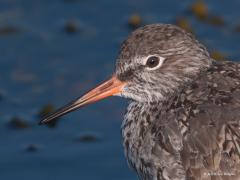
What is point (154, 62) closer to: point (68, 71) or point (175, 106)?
point (175, 106)

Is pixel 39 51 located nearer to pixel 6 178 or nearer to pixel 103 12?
Answer: pixel 103 12

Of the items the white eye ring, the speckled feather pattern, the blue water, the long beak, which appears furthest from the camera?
the blue water

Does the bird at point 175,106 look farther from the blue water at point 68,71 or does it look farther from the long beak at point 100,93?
the blue water at point 68,71

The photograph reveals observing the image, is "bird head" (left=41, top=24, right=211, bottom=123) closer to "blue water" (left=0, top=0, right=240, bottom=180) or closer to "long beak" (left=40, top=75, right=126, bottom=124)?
"long beak" (left=40, top=75, right=126, bottom=124)

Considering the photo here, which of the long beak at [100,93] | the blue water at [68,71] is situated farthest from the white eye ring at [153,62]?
the blue water at [68,71]

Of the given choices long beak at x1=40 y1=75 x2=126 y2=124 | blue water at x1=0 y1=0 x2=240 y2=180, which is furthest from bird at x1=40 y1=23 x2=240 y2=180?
blue water at x1=0 y1=0 x2=240 y2=180

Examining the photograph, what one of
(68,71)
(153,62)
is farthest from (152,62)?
(68,71)
